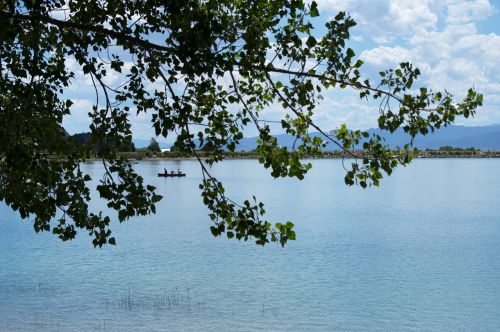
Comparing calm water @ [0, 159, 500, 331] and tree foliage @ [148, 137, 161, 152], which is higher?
tree foliage @ [148, 137, 161, 152]

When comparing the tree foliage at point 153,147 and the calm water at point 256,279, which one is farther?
the tree foliage at point 153,147

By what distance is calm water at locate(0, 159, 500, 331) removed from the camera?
19.0 m

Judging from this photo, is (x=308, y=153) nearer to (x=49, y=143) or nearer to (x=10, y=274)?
(x=49, y=143)

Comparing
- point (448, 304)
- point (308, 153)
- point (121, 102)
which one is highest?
point (121, 102)

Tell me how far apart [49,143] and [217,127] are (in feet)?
6.80

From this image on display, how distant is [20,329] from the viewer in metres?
18.1

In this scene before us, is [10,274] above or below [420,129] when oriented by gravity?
below

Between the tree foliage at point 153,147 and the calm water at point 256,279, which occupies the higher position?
the tree foliage at point 153,147

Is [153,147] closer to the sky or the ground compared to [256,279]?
closer to the sky

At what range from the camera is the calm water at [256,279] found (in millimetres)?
19000

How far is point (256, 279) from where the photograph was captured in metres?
23.9

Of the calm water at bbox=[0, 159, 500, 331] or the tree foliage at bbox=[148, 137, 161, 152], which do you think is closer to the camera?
the calm water at bbox=[0, 159, 500, 331]

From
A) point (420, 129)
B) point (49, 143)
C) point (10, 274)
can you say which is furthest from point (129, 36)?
point (10, 274)

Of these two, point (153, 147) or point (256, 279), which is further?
point (153, 147)
